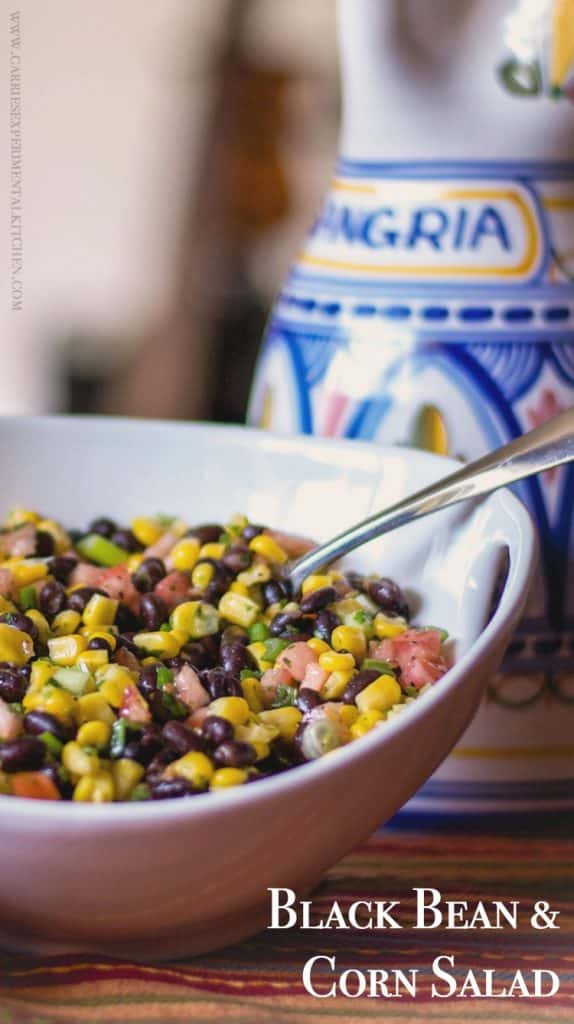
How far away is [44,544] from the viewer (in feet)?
4.04

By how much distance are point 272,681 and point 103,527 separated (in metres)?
0.37

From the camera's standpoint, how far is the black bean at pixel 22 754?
2.58 ft

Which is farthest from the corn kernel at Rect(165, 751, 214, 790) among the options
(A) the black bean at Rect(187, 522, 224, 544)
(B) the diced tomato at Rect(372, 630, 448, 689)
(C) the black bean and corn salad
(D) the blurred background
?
(D) the blurred background

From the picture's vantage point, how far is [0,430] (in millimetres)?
1331

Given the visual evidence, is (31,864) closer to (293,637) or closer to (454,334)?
(293,637)

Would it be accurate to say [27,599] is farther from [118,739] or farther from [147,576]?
[118,739]

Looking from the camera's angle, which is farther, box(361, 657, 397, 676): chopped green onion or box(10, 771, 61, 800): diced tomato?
box(361, 657, 397, 676): chopped green onion

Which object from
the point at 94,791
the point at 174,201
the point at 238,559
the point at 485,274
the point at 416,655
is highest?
the point at 174,201

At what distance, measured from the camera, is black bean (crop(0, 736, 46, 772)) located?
79 centimetres

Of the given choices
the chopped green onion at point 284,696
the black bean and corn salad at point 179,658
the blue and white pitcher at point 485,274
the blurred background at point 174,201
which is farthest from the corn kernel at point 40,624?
the blurred background at point 174,201

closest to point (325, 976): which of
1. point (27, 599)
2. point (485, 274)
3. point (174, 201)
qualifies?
point (27, 599)

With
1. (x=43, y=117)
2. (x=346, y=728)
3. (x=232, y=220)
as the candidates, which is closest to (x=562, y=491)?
(x=346, y=728)

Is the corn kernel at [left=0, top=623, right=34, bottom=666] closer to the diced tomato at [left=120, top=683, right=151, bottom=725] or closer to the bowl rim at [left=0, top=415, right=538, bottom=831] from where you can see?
the diced tomato at [left=120, top=683, right=151, bottom=725]

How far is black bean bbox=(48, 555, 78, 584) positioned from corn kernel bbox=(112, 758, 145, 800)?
14.9 inches
